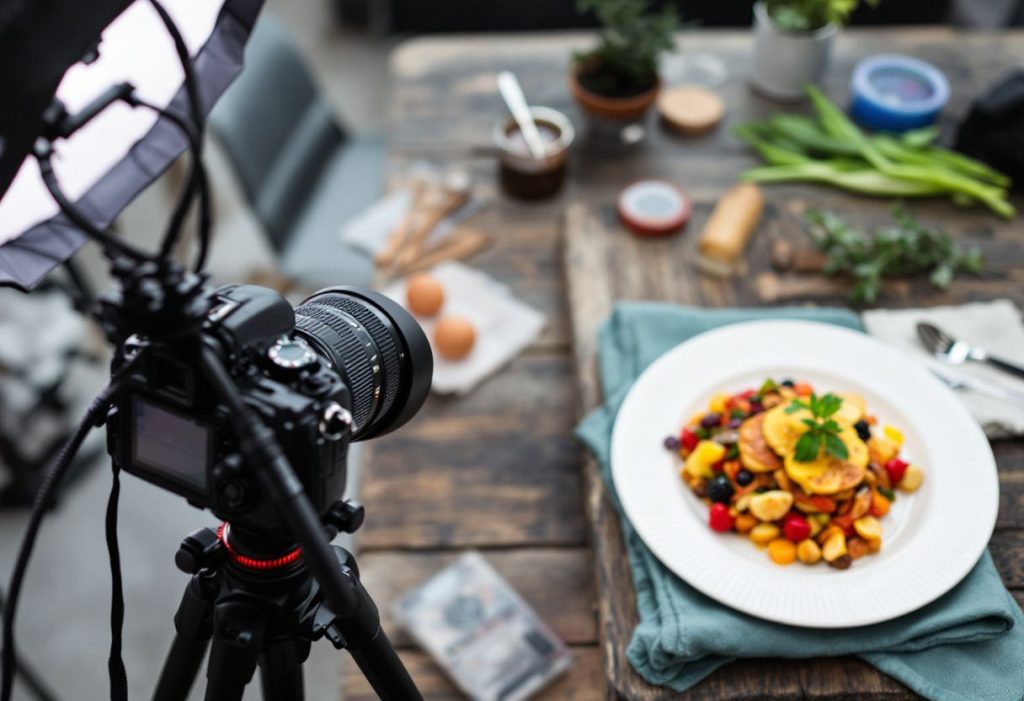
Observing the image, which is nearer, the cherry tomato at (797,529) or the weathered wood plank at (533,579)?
the cherry tomato at (797,529)

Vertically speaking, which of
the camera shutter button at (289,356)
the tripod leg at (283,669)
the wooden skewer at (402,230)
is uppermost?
the camera shutter button at (289,356)

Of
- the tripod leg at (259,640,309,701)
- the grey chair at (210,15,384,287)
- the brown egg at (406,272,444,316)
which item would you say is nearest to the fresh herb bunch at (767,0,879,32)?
the brown egg at (406,272,444,316)

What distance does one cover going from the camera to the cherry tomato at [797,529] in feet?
3.76

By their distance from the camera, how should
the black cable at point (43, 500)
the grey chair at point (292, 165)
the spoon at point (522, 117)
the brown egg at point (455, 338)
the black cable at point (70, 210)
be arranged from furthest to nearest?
the grey chair at point (292, 165)
the spoon at point (522, 117)
the brown egg at point (455, 338)
the black cable at point (43, 500)
the black cable at point (70, 210)

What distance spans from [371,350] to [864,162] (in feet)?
3.81

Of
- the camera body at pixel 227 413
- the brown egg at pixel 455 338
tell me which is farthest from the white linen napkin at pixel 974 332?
the camera body at pixel 227 413

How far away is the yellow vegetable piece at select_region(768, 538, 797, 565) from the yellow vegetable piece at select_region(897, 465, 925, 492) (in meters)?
0.17

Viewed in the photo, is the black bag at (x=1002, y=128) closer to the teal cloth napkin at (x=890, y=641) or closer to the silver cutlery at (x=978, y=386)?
the silver cutlery at (x=978, y=386)

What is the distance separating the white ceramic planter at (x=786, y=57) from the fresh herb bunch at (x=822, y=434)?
36.4 inches

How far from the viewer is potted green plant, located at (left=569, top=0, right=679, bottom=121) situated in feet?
5.69

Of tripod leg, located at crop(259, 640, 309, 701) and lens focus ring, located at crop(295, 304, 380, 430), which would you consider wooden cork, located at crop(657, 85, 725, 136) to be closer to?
lens focus ring, located at crop(295, 304, 380, 430)

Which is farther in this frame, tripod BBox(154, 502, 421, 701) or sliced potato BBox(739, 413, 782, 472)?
sliced potato BBox(739, 413, 782, 472)

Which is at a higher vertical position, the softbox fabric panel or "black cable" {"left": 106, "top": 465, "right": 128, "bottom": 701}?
the softbox fabric panel

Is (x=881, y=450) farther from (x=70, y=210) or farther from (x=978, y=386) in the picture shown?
(x=70, y=210)
